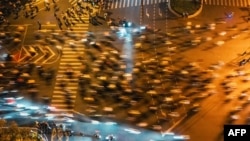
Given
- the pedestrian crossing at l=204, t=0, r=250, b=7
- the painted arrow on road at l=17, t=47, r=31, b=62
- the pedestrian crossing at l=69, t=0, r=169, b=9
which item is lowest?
the painted arrow on road at l=17, t=47, r=31, b=62

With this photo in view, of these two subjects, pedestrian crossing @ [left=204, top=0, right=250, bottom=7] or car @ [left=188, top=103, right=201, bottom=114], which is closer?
car @ [left=188, top=103, right=201, bottom=114]

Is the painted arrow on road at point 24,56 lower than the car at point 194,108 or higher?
higher

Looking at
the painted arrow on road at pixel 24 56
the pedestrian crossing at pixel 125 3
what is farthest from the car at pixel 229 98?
the painted arrow on road at pixel 24 56

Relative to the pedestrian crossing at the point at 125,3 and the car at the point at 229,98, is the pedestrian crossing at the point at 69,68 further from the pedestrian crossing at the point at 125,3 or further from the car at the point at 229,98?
the car at the point at 229,98

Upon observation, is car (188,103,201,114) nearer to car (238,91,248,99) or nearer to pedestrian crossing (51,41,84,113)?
car (238,91,248,99)

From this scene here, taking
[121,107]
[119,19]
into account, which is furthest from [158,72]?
[119,19]

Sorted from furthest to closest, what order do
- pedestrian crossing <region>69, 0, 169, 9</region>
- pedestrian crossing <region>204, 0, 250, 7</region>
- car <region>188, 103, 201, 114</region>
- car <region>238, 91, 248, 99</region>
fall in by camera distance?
pedestrian crossing <region>69, 0, 169, 9</region> < pedestrian crossing <region>204, 0, 250, 7</region> < car <region>238, 91, 248, 99</region> < car <region>188, 103, 201, 114</region>

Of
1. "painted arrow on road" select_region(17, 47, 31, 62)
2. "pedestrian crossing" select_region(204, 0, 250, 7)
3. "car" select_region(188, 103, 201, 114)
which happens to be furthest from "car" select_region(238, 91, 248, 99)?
"painted arrow on road" select_region(17, 47, 31, 62)

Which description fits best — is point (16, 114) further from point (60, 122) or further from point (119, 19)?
point (119, 19)

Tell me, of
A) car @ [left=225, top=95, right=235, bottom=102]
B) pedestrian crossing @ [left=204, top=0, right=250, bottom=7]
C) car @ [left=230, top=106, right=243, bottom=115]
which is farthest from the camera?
pedestrian crossing @ [left=204, top=0, right=250, bottom=7]

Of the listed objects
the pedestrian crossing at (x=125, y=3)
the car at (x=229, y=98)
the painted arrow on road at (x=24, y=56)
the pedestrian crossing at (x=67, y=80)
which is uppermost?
the pedestrian crossing at (x=125, y=3)

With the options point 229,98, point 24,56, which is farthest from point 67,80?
point 229,98
